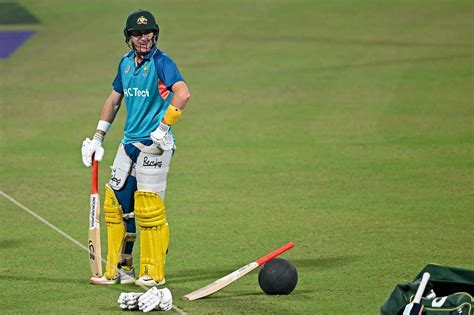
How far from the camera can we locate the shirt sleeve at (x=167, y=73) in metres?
10.6

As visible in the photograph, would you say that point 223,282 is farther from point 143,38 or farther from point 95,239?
point 143,38

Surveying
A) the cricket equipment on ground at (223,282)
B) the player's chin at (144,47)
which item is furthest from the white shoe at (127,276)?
the player's chin at (144,47)

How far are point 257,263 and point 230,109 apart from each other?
30.7 ft

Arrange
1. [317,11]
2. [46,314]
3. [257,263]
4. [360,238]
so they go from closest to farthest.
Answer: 1. [46,314]
2. [257,263]
3. [360,238]
4. [317,11]

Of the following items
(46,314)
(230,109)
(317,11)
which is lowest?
(46,314)

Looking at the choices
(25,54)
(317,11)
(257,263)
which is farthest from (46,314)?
(317,11)

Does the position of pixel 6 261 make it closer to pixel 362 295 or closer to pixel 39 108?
pixel 362 295

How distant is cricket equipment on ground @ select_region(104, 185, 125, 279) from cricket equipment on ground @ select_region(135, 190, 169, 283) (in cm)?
23

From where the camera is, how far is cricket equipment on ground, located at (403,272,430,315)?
862 cm

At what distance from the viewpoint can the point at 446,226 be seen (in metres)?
12.9

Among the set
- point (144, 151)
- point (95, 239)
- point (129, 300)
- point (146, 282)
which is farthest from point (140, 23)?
point (129, 300)

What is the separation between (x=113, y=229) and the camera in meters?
10.9

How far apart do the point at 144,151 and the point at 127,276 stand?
112cm

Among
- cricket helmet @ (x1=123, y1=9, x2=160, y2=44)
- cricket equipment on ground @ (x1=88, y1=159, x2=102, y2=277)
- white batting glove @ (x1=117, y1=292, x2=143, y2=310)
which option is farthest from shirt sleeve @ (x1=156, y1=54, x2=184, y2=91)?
white batting glove @ (x1=117, y1=292, x2=143, y2=310)
